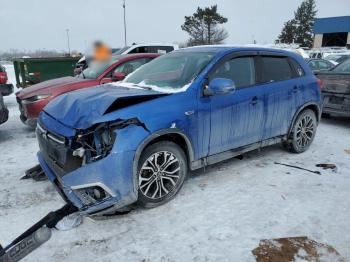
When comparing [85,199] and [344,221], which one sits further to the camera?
[344,221]

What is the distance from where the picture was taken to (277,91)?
459 cm

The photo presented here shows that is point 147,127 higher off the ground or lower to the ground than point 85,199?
higher

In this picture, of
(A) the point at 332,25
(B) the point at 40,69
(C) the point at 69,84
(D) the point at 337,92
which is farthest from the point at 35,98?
(A) the point at 332,25

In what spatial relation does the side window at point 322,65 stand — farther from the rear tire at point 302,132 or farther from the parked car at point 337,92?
the rear tire at point 302,132

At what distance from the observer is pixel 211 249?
2.85 metres

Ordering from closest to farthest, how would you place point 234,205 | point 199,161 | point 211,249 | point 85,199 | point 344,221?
point 211,249 < point 85,199 < point 344,221 < point 234,205 < point 199,161

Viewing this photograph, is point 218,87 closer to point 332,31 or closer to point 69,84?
point 69,84

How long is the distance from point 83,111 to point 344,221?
286cm

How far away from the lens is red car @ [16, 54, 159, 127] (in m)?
5.98

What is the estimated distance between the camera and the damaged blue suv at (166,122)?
307cm

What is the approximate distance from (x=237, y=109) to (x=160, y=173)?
1.31 meters

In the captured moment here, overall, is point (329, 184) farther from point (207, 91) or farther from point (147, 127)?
point (147, 127)

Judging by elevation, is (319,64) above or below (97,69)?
below

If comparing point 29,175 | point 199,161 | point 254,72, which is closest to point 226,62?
point 254,72
